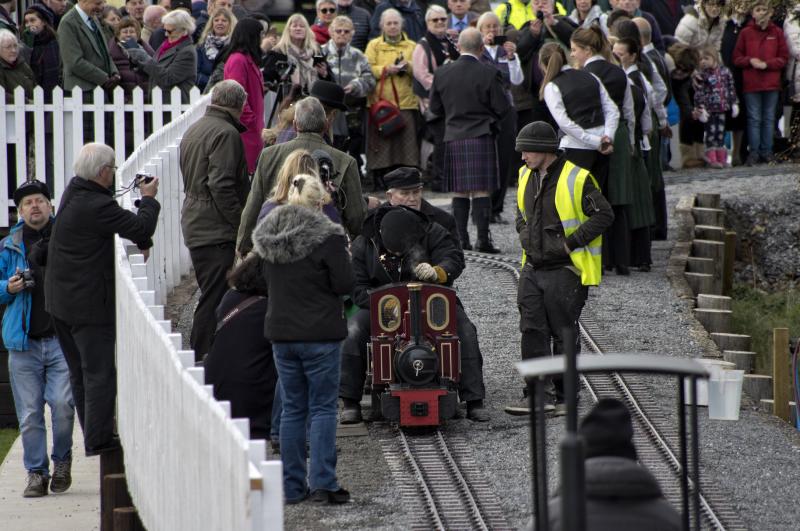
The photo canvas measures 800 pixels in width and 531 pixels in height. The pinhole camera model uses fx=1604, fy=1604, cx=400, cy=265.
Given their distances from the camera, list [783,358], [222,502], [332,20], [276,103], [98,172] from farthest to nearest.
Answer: [332,20] → [276,103] → [783,358] → [98,172] → [222,502]

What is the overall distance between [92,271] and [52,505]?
8.13 feet

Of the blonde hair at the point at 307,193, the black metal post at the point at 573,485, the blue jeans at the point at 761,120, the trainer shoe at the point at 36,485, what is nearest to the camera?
the black metal post at the point at 573,485

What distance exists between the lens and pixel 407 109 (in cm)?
1862

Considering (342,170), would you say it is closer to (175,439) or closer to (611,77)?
(175,439)

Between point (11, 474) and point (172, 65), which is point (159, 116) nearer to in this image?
point (172, 65)

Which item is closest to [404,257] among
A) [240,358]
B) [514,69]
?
[240,358]

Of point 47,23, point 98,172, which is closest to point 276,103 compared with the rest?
point 47,23

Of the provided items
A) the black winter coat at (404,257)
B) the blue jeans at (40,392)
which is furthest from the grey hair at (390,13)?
the black winter coat at (404,257)

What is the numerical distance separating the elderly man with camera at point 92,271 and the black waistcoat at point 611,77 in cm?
518

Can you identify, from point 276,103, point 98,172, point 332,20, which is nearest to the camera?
point 98,172

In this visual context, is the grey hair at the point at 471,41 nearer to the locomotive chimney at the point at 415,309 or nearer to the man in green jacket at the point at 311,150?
the man in green jacket at the point at 311,150

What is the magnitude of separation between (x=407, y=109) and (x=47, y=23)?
4.34m

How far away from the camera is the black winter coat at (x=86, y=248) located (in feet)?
33.4

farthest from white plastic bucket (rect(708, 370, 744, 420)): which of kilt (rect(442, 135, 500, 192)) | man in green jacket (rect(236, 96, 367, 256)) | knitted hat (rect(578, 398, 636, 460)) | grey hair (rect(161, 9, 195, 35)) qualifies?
grey hair (rect(161, 9, 195, 35))
